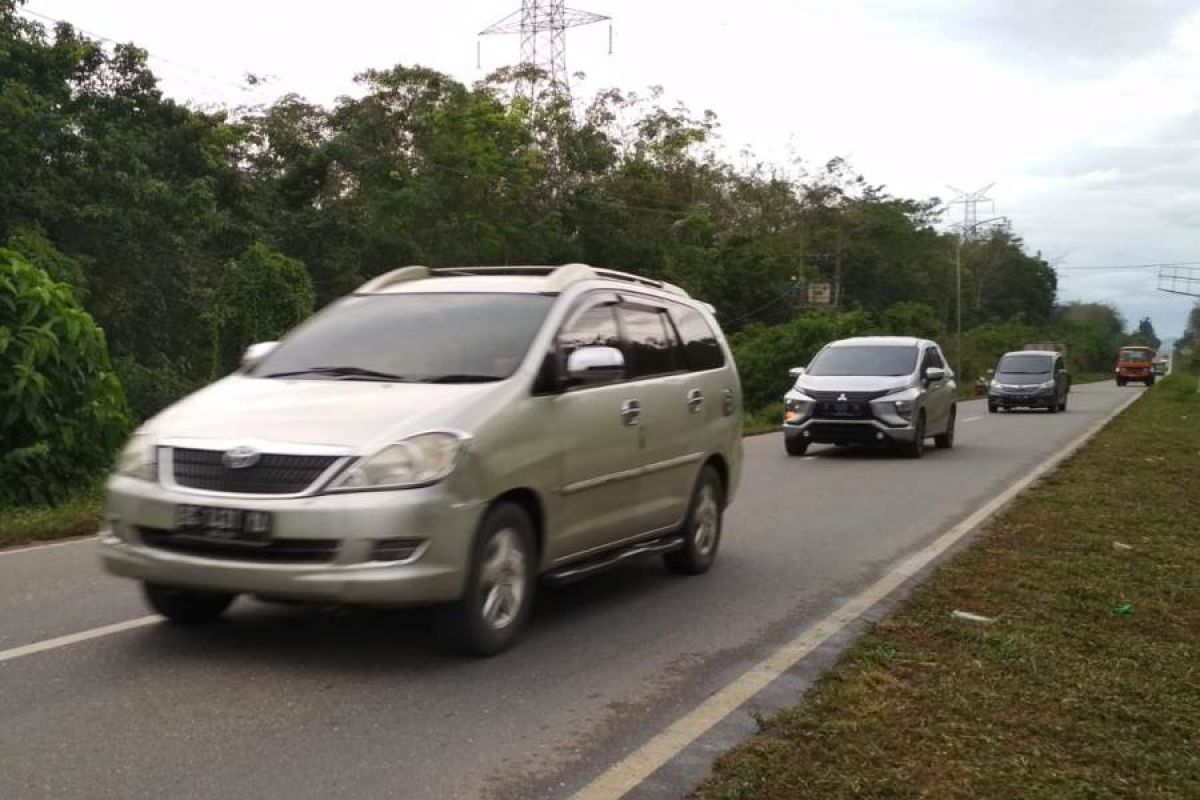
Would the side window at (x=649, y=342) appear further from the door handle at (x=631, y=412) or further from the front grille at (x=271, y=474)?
the front grille at (x=271, y=474)

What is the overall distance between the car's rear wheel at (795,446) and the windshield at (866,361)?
1143 mm

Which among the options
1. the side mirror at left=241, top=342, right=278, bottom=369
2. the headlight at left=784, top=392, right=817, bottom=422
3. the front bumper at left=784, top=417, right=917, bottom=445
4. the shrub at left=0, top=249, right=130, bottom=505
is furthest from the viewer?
the headlight at left=784, top=392, right=817, bottom=422

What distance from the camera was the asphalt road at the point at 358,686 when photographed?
4.27m

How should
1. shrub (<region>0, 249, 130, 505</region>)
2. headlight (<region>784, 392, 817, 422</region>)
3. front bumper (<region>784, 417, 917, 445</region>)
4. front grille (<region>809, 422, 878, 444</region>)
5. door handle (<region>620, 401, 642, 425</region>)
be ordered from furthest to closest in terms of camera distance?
headlight (<region>784, 392, 817, 422</region>) < front grille (<region>809, 422, 878, 444</region>) < front bumper (<region>784, 417, 917, 445</region>) < shrub (<region>0, 249, 130, 505</region>) < door handle (<region>620, 401, 642, 425</region>)

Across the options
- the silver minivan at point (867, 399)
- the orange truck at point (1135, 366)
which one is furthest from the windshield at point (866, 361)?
the orange truck at point (1135, 366)

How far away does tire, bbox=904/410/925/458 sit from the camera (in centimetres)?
1785

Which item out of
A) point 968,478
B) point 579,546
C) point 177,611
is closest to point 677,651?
point 579,546

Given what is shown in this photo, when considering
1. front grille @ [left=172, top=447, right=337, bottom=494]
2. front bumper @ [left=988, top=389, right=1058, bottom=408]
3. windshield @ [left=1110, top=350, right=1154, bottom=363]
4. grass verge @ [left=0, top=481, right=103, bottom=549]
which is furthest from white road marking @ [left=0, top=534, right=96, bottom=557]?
windshield @ [left=1110, top=350, right=1154, bottom=363]

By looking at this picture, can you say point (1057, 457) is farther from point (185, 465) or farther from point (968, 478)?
point (185, 465)

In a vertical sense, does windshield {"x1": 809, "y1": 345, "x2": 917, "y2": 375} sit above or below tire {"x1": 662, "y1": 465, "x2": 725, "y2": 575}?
above

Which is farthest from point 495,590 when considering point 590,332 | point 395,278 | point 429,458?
point 395,278

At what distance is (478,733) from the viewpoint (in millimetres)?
4773

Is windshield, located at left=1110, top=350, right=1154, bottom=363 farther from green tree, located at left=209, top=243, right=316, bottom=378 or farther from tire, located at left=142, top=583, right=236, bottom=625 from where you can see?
tire, located at left=142, top=583, right=236, bottom=625

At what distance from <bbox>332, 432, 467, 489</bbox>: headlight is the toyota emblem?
369 mm
